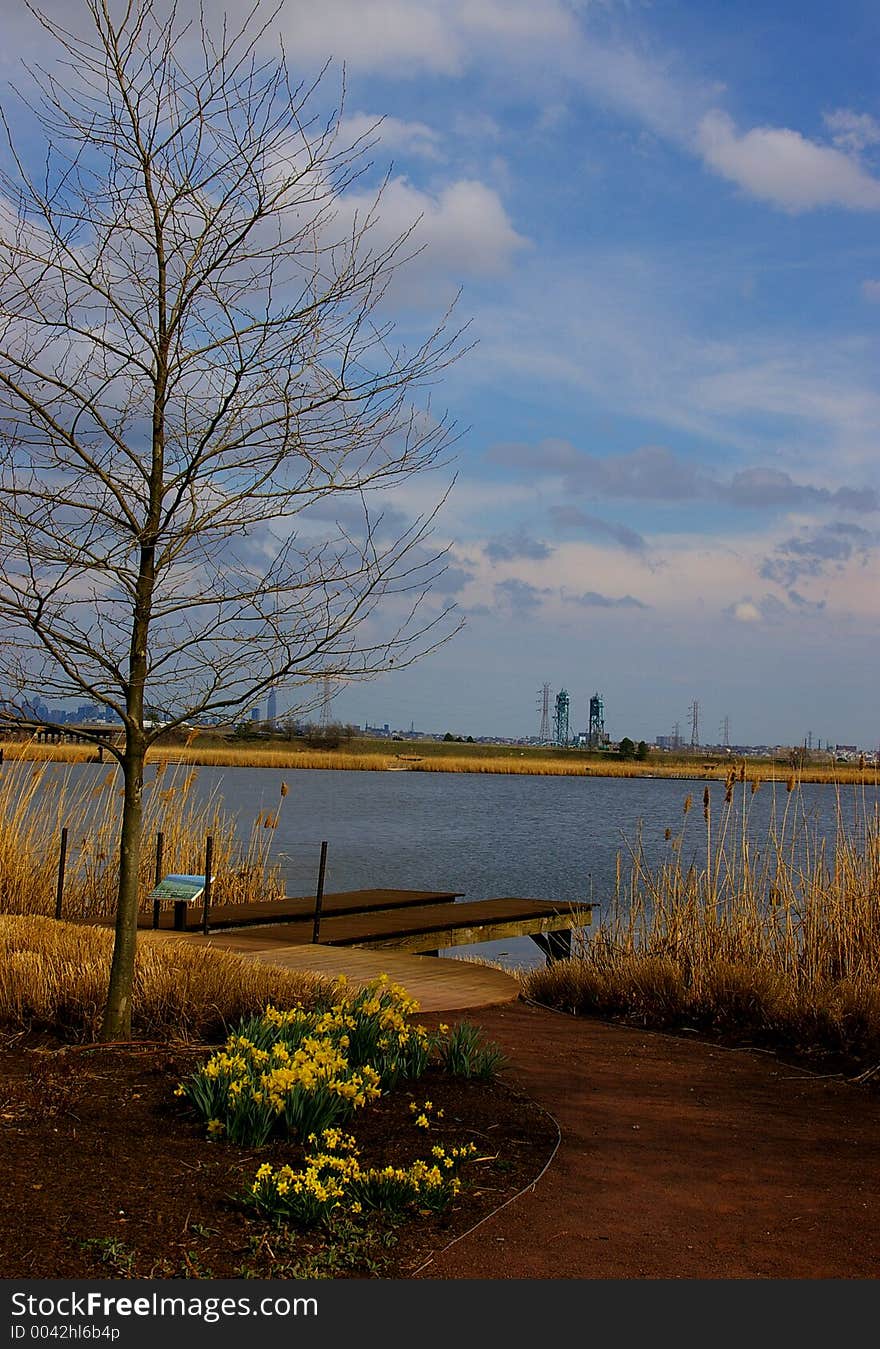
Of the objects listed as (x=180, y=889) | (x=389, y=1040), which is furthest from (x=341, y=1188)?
(x=180, y=889)

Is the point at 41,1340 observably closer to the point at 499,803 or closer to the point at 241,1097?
the point at 241,1097

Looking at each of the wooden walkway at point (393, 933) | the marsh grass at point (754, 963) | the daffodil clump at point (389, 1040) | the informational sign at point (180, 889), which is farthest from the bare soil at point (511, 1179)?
→ the informational sign at point (180, 889)

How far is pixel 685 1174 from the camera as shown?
461cm

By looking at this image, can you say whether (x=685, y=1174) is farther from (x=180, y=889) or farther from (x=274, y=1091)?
(x=180, y=889)

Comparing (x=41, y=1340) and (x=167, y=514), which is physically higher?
(x=167, y=514)

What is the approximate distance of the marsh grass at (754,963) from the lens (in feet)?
22.9

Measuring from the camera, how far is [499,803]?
40.4 metres

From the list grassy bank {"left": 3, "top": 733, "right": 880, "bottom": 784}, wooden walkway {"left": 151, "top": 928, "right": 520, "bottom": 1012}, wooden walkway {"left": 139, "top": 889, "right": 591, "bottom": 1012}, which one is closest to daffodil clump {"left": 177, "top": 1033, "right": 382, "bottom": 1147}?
wooden walkway {"left": 139, "top": 889, "right": 591, "bottom": 1012}

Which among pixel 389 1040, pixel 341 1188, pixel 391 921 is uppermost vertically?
pixel 389 1040

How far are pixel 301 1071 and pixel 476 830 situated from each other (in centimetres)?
2459

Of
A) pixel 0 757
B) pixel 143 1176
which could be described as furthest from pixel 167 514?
pixel 0 757

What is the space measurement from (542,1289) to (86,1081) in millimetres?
2403

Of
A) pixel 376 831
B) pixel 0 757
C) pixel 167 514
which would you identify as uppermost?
pixel 167 514

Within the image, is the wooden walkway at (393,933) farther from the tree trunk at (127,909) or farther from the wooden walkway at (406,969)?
the tree trunk at (127,909)
